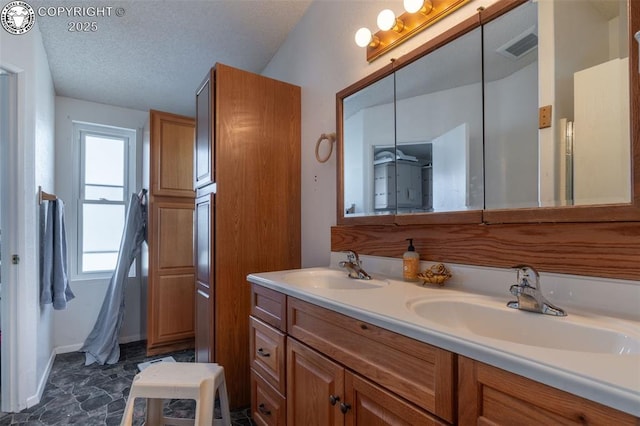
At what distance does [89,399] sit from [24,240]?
A: 1132mm

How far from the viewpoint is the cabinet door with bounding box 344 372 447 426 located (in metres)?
0.77

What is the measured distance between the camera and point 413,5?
132cm

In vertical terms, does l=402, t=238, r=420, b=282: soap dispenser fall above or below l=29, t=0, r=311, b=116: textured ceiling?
below

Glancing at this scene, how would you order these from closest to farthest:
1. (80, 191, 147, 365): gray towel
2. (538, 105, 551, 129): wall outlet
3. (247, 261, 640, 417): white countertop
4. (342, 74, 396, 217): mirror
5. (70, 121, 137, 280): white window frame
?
(247, 261, 640, 417): white countertop, (538, 105, 551, 129): wall outlet, (342, 74, 396, 217): mirror, (80, 191, 147, 365): gray towel, (70, 121, 137, 280): white window frame

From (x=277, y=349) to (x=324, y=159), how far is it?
111 cm

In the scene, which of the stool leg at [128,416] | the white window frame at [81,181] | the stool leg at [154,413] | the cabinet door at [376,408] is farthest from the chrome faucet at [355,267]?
the white window frame at [81,181]

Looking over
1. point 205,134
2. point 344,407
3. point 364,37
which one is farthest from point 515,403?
point 205,134

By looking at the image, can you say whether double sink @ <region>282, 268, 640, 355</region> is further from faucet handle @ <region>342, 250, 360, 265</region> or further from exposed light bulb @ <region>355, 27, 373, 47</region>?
exposed light bulb @ <region>355, 27, 373, 47</region>

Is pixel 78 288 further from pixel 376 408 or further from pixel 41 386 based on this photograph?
pixel 376 408

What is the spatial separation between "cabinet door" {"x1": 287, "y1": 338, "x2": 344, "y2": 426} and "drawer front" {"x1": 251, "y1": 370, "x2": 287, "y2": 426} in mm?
68

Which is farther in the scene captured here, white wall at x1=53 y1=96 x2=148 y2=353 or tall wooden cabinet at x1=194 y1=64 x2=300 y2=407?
white wall at x1=53 y1=96 x2=148 y2=353

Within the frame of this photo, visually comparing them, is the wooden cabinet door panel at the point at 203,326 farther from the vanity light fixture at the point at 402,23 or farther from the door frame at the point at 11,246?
the vanity light fixture at the point at 402,23

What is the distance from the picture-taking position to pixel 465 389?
26.0 inches

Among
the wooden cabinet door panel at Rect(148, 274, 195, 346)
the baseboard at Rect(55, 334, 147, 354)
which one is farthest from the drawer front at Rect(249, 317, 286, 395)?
the baseboard at Rect(55, 334, 147, 354)
